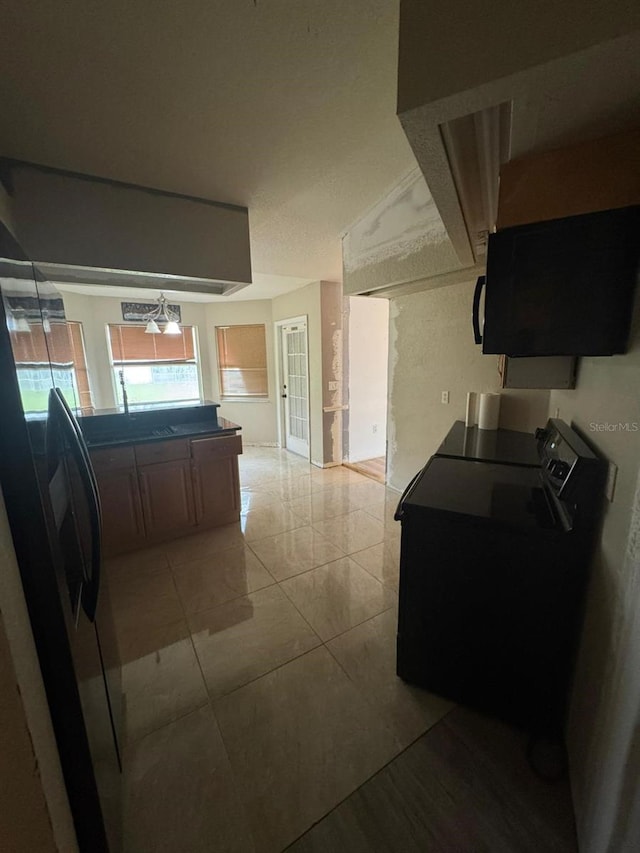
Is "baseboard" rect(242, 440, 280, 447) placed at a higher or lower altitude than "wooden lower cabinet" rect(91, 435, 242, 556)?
lower

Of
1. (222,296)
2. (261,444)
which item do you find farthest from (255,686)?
(261,444)

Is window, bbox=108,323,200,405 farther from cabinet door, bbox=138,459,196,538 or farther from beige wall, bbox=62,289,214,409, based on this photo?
cabinet door, bbox=138,459,196,538

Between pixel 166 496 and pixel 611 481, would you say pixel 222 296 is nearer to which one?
pixel 166 496

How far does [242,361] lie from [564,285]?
18.0 ft

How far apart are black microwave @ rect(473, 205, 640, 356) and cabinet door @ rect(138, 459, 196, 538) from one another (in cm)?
267

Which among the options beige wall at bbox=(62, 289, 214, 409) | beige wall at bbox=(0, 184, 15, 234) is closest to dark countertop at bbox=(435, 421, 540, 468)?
beige wall at bbox=(0, 184, 15, 234)

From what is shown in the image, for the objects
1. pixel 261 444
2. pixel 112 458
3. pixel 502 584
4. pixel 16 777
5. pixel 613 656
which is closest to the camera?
pixel 16 777

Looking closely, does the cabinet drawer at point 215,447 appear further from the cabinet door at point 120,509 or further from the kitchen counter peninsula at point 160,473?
the cabinet door at point 120,509

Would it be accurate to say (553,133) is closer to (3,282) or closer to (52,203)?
(3,282)

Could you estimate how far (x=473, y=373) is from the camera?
9.82 ft

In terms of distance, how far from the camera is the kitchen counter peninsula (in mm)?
2719

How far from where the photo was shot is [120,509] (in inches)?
108

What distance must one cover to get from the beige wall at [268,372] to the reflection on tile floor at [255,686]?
3.32 metres

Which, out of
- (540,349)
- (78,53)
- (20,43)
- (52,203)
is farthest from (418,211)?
(52,203)
